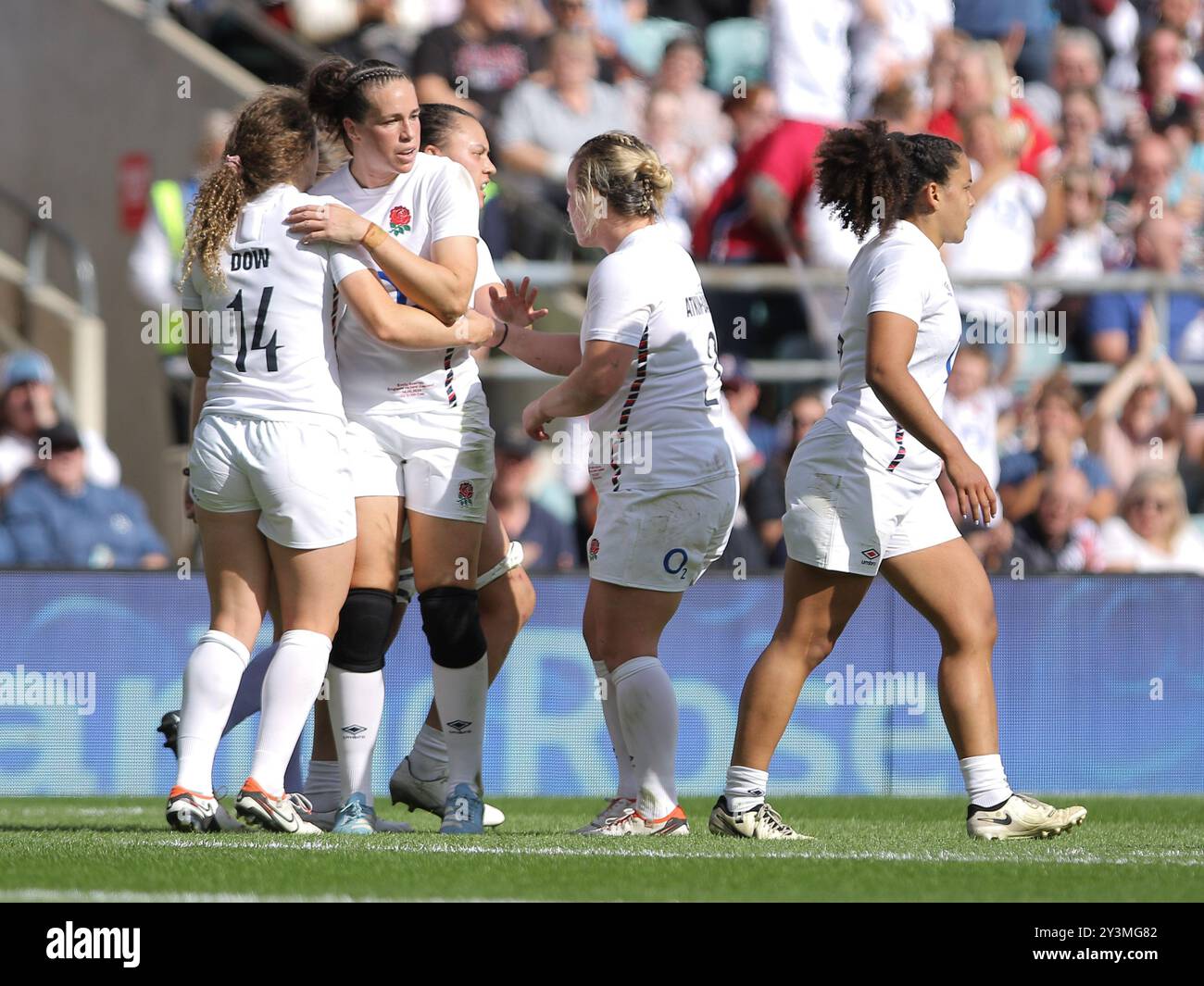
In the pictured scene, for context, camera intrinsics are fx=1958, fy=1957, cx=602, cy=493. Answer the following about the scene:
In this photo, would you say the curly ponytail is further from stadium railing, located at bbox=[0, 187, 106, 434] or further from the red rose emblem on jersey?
stadium railing, located at bbox=[0, 187, 106, 434]

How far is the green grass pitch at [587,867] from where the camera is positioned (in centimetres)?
445

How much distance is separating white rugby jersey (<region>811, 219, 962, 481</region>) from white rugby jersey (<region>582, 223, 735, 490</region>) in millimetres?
375

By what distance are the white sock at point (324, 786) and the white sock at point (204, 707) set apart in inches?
21.6

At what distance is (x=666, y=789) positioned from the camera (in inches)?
231

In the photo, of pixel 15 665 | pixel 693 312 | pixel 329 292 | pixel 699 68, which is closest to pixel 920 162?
pixel 693 312

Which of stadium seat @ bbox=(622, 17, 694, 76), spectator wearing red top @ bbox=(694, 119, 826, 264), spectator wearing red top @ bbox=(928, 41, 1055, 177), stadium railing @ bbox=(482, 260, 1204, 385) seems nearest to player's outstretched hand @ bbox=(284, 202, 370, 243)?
stadium railing @ bbox=(482, 260, 1204, 385)

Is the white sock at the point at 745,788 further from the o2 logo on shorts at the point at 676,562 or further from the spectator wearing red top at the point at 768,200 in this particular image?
the spectator wearing red top at the point at 768,200

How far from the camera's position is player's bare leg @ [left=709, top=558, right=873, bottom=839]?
5.75 meters

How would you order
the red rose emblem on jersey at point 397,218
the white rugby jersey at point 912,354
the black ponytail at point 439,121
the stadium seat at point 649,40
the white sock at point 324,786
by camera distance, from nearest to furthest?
the white rugby jersey at point 912,354 → the red rose emblem on jersey at point 397,218 → the white sock at point 324,786 → the black ponytail at point 439,121 → the stadium seat at point 649,40

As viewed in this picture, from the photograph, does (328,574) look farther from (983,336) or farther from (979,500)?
(983,336)

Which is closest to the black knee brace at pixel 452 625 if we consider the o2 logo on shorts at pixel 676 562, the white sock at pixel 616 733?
the white sock at pixel 616 733

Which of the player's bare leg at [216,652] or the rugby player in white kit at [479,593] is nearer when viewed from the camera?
the player's bare leg at [216,652]

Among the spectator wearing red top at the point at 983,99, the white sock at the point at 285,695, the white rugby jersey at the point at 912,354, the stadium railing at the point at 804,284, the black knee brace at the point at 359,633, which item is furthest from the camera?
the spectator wearing red top at the point at 983,99
